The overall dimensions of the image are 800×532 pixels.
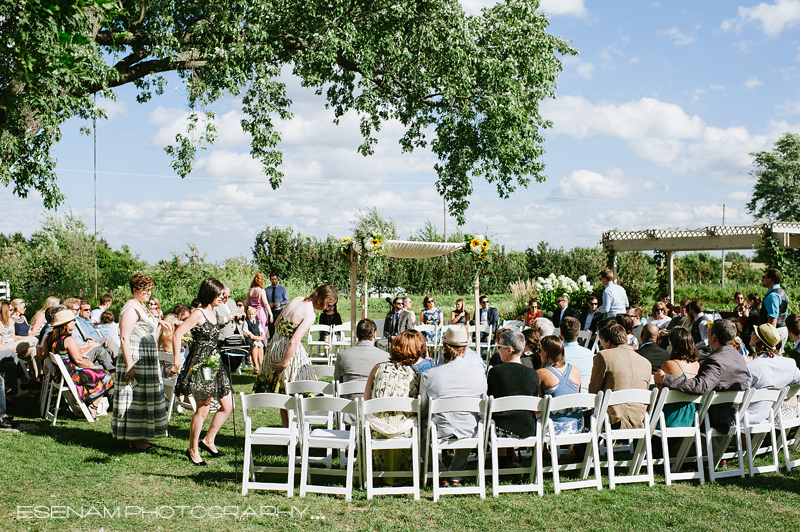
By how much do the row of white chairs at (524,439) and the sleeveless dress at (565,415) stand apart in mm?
135

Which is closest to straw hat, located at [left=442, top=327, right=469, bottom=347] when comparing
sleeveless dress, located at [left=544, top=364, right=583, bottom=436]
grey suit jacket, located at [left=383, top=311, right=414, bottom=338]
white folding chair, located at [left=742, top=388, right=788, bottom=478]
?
sleeveless dress, located at [left=544, top=364, right=583, bottom=436]

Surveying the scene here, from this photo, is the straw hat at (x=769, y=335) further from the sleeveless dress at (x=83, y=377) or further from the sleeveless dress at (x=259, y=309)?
the sleeveless dress at (x=259, y=309)

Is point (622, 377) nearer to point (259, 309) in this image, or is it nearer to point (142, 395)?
point (142, 395)

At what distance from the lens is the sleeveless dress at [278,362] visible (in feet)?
17.8

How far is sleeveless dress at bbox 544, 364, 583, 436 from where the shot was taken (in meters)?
4.70

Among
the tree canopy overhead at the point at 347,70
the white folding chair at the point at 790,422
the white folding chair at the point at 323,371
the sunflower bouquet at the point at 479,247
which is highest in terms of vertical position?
the tree canopy overhead at the point at 347,70

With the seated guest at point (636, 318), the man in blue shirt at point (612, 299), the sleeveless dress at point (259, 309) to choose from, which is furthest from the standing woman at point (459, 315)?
the sleeveless dress at point (259, 309)

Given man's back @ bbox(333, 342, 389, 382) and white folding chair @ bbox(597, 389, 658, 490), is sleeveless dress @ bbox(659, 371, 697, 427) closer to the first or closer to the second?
white folding chair @ bbox(597, 389, 658, 490)

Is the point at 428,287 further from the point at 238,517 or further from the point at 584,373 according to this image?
the point at 238,517

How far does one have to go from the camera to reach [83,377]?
6652 millimetres

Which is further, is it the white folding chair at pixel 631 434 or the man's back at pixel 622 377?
the man's back at pixel 622 377

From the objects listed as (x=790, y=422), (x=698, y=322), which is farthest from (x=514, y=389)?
(x=698, y=322)

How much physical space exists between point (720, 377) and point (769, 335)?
0.76 m

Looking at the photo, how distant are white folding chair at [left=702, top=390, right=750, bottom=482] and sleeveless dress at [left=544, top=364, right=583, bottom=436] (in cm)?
99
